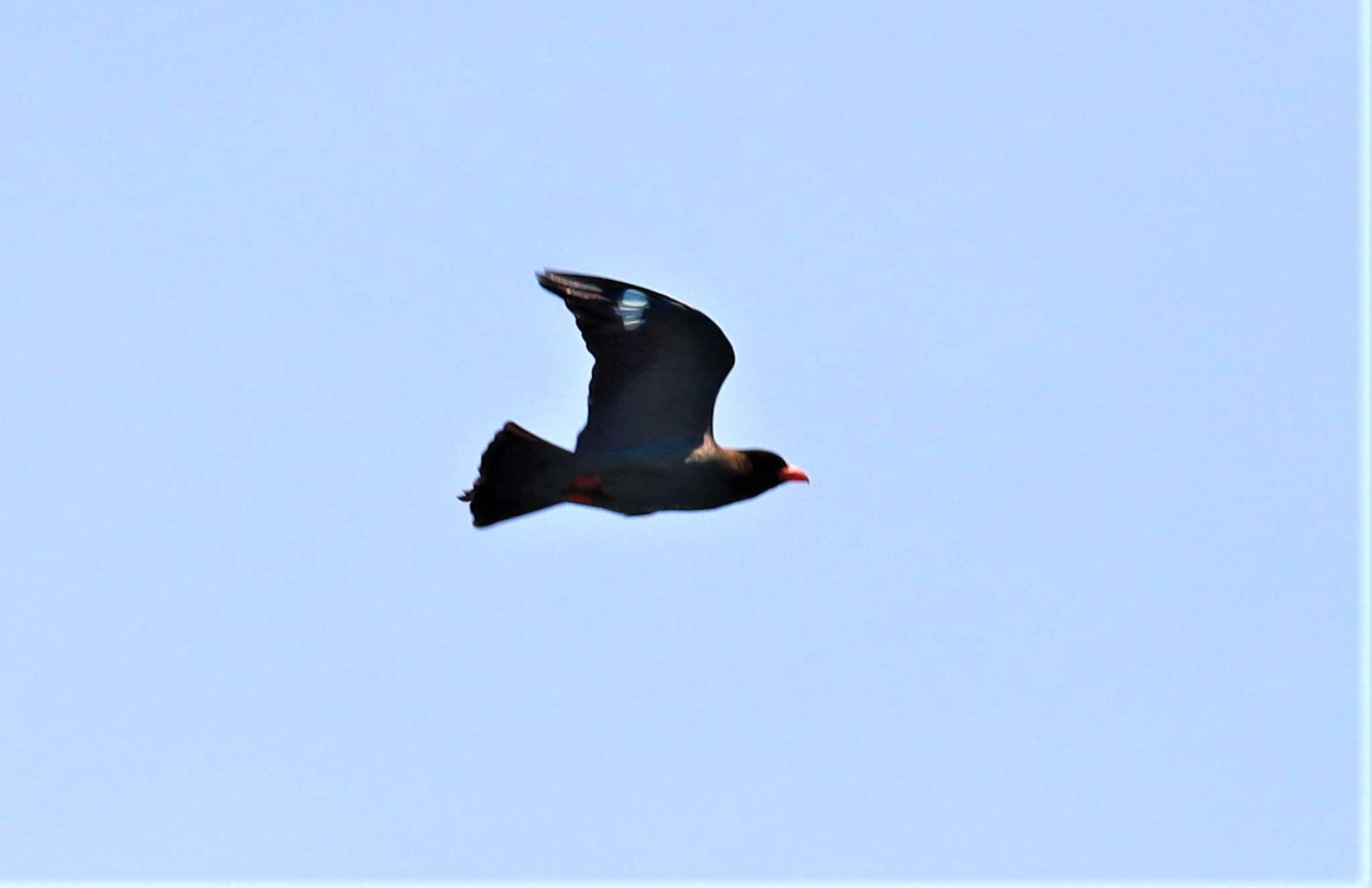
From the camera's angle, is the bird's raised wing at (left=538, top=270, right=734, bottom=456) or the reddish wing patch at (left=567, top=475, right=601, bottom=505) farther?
the bird's raised wing at (left=538, top=270, right=734, bottom=456)

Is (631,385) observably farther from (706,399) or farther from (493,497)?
(493,497)

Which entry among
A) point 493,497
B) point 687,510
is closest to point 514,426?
point 493,497

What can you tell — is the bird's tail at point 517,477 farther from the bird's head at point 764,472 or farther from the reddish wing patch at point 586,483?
the bird's head at point 764,472

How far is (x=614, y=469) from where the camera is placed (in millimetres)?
10398

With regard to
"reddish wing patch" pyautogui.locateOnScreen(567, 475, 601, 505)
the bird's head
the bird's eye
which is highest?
the bird's eye

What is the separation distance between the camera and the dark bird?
1041cm

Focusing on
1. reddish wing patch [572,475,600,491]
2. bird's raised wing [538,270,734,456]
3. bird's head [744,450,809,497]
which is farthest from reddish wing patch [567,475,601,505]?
bird's head [744,450,809,497]

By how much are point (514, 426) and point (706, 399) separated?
1.46 meters

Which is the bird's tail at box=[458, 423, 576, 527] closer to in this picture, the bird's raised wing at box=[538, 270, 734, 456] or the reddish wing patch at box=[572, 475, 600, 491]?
the reddish wing patch at box=[572, 475, 600, 491]

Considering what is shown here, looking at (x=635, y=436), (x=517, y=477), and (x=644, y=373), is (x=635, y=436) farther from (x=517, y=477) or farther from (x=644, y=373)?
(x=517, y=477)

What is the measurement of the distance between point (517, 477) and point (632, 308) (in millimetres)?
1503

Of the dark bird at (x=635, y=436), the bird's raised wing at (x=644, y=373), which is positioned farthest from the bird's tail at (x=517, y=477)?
the bird's raised wing at (x=644, y=373)

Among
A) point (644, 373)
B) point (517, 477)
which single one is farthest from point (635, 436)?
point (517, 477)

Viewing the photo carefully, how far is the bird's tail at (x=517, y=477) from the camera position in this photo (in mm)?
10344
